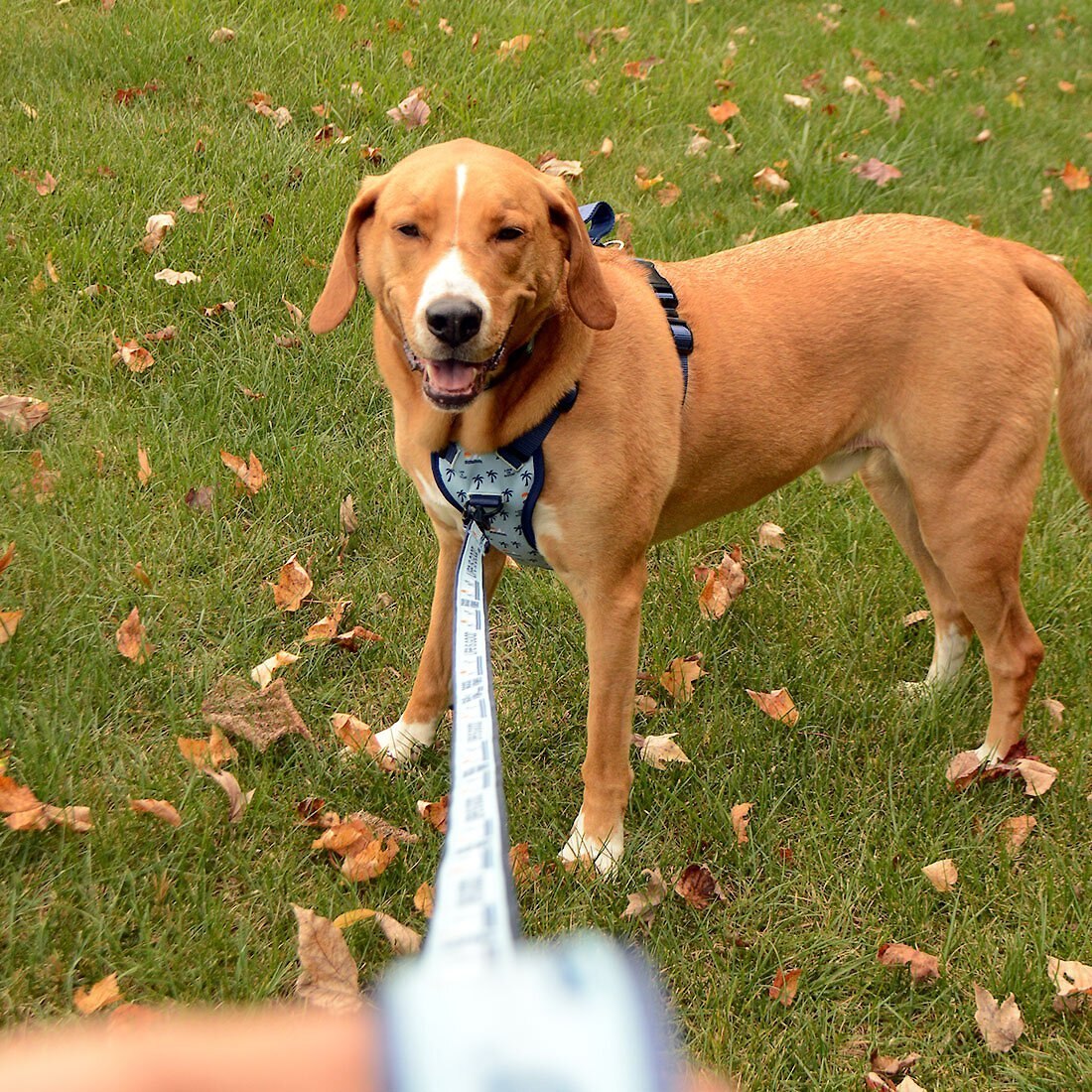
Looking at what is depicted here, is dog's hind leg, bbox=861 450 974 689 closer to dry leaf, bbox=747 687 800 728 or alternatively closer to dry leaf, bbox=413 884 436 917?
dry leaf, bbox=747 687 800 728

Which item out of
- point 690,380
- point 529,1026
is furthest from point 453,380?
point 529,1026

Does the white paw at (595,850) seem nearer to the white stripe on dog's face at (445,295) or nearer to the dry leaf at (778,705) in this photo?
the dry leaf at (778,705)

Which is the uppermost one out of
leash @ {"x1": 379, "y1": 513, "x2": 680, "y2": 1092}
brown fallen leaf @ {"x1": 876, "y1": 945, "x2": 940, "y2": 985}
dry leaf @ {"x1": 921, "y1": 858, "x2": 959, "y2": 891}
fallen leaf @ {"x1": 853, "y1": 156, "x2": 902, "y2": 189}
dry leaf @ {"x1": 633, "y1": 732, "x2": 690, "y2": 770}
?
leash @ {"x1": 379, "y1": 513, "x2": 680, "y2": 1092}

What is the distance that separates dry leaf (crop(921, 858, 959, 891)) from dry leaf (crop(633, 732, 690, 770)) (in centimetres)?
79

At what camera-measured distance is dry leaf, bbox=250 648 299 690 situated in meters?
3.36

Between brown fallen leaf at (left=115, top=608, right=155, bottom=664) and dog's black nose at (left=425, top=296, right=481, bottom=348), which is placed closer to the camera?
dog's black nose at (left=425, top=296, right=481, bottom=348)

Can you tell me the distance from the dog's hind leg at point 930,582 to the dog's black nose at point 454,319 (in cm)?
192

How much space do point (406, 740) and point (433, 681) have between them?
0.21 m

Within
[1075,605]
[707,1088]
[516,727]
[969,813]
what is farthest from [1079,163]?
[707,1088]

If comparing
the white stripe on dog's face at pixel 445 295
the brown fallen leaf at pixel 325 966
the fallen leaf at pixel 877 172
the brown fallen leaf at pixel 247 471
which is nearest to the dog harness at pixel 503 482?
the white stripe on dog's face at pixel 445 295

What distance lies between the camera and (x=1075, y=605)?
13.5 feet

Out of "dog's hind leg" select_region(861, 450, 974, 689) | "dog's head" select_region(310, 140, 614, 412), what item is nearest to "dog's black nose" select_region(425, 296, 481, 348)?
"dog's head" select_region(310, 140, 614, 412)

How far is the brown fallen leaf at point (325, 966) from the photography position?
2445 millimetres

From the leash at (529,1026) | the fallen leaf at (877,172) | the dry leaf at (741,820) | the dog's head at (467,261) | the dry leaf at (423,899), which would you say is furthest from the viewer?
the fallen leaf at (877,172)
